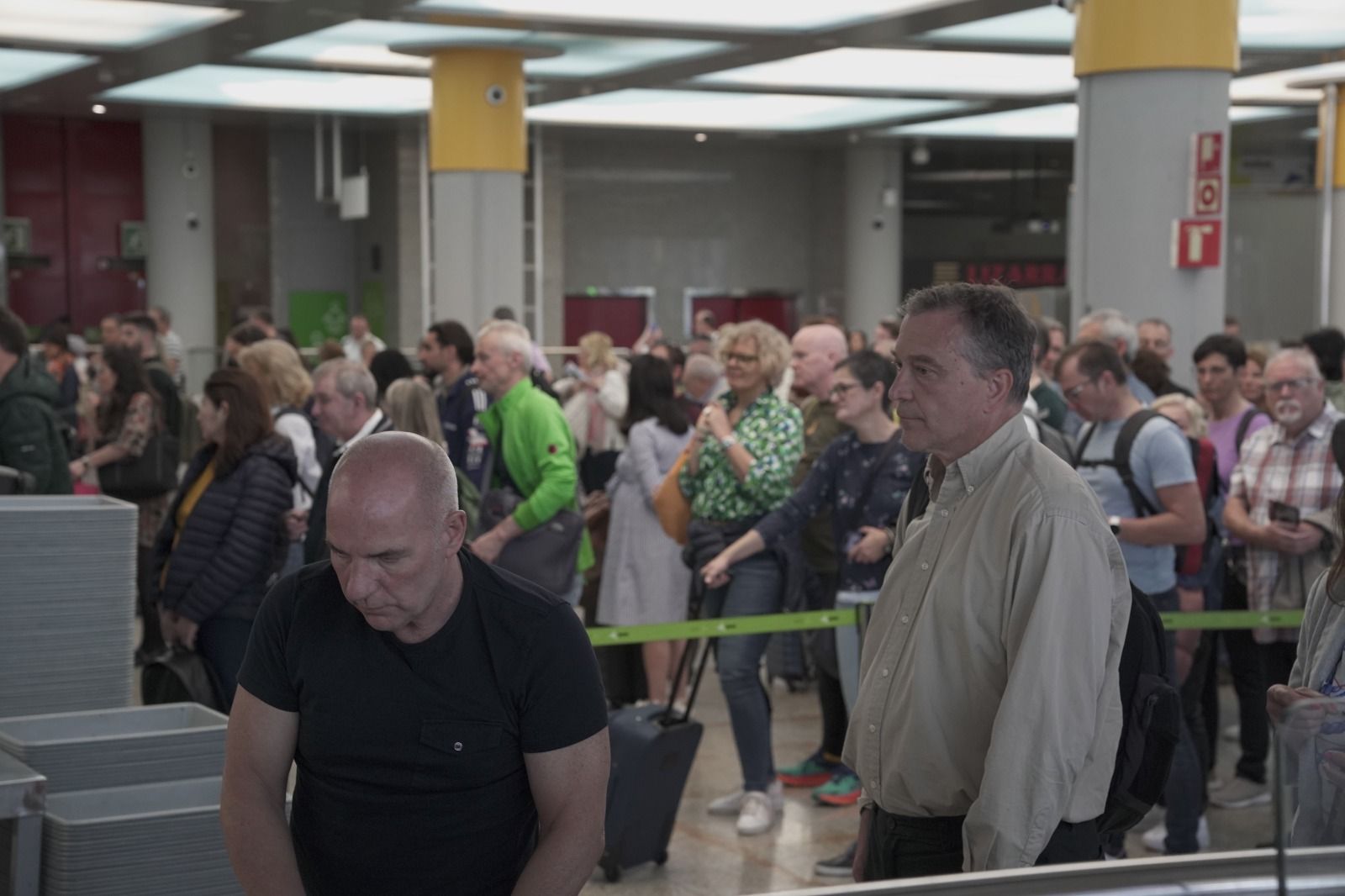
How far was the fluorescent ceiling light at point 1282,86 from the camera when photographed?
56.3 ft

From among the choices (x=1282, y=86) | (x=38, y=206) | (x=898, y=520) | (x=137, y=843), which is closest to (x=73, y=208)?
(x=38, y=206)

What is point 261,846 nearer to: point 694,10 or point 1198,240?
point 1198,240

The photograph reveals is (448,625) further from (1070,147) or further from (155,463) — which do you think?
(1070,147)

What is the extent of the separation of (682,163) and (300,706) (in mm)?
24421

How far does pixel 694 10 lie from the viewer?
13438 mm

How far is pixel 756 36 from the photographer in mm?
14281

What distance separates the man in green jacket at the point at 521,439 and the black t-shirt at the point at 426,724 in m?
3.61

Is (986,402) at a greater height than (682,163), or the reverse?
(682,163)

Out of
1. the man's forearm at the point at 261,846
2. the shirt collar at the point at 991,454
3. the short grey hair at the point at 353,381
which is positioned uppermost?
the shirt collar at the point at 991,454

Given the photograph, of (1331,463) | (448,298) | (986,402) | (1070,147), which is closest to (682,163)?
(1070,147)

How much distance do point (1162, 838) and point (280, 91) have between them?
15.9 metres

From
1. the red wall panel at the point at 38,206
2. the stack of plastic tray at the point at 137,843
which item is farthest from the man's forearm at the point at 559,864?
the red wall panel at the point at 38,206

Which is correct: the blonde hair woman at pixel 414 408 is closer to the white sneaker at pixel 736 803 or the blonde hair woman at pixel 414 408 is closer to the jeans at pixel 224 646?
the jeans at pixel 224 646

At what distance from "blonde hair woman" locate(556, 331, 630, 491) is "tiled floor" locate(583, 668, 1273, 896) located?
9.06ft
